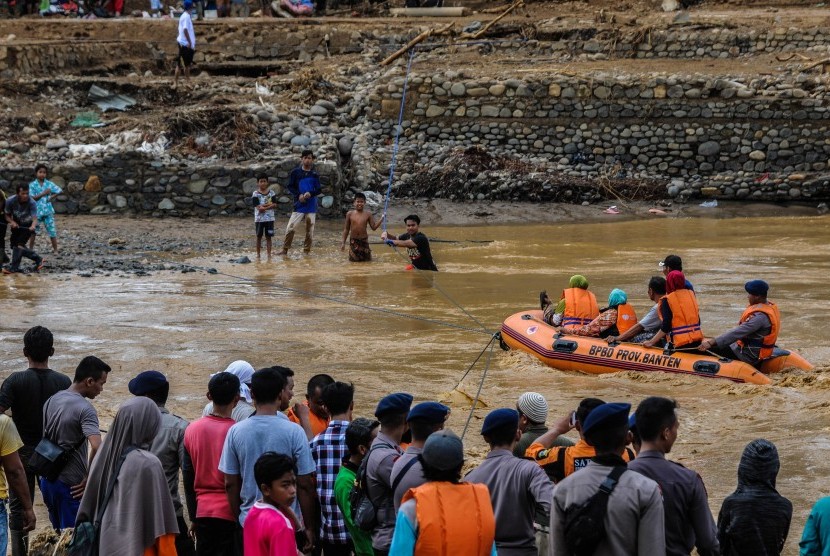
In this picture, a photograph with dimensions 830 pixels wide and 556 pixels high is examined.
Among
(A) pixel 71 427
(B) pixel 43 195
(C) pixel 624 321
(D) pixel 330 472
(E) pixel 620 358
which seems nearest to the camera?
(D) pixel 330 472

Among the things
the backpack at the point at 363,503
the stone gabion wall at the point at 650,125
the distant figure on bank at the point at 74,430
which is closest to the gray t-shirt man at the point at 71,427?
the distant figure on bank at the point at 74,430

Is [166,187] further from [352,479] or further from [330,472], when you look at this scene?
[352,479]

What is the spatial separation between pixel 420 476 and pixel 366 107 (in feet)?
63.0

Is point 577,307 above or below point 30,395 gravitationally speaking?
below

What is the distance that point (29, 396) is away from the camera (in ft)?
19.4

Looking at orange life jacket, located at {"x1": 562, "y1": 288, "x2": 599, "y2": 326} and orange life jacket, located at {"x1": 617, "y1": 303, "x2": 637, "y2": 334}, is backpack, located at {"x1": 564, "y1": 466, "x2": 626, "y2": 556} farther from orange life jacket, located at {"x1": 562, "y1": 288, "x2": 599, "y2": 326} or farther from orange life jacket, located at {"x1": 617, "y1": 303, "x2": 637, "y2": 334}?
orange life jacket, located at {"x1": 562, "y1": 288, "x2": 599, "y2": 326}

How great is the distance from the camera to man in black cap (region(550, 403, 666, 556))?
13.5 ft

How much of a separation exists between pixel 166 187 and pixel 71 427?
15215mm

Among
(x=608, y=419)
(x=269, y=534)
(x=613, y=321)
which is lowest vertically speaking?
(x=613, y=321)

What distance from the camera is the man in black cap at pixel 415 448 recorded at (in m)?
4.61

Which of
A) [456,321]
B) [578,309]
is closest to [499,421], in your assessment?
[578,309]

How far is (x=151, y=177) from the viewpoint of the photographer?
2044 centimetres

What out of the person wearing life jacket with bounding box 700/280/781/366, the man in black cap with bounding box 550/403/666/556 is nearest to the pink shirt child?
the man in black cap with bounding box 550/403/666/556

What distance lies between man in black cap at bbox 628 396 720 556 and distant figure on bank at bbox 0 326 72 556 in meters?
3.04
